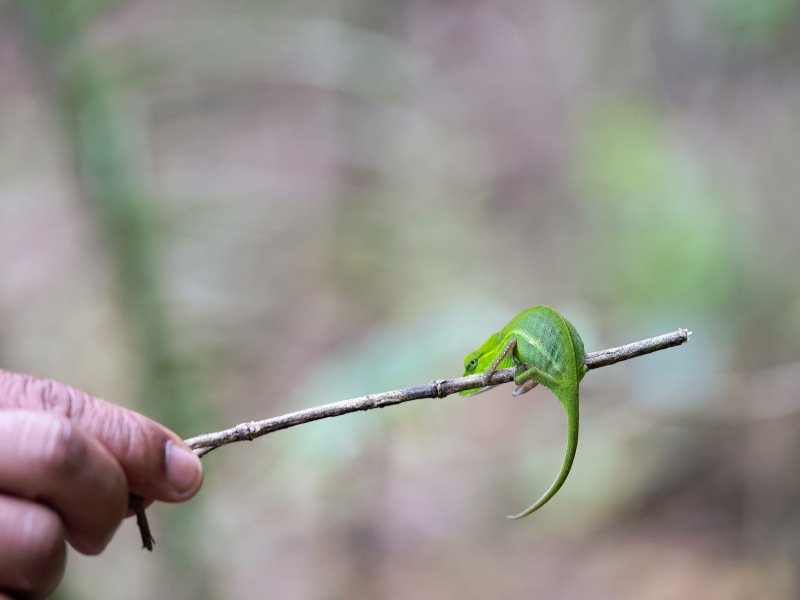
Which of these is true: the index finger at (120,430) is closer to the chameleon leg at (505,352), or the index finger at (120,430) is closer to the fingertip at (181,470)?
the fingertip at (181,470)

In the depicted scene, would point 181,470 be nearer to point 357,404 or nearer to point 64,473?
point 64,473

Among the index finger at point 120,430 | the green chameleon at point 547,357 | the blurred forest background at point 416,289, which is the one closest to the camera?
the index finger at point 120,430

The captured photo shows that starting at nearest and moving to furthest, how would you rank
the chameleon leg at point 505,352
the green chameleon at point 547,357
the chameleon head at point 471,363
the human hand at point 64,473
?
the human hand at point 64,473 < the green chameleon at point 547,357 < the chameleon leg at point 505,352 < the chameleon head at point 471,363

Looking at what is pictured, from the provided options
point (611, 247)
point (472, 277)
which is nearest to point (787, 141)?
point (611, 247)

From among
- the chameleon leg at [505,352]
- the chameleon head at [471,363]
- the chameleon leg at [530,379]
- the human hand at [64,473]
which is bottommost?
the human hand at [64,473]

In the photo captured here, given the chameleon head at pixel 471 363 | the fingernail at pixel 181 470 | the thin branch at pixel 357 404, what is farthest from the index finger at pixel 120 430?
the chameleon head at pixel 471 363

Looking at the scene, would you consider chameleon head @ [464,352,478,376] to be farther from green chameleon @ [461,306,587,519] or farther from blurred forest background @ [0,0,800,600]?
blurred forest background @ [0,0,800,600]
